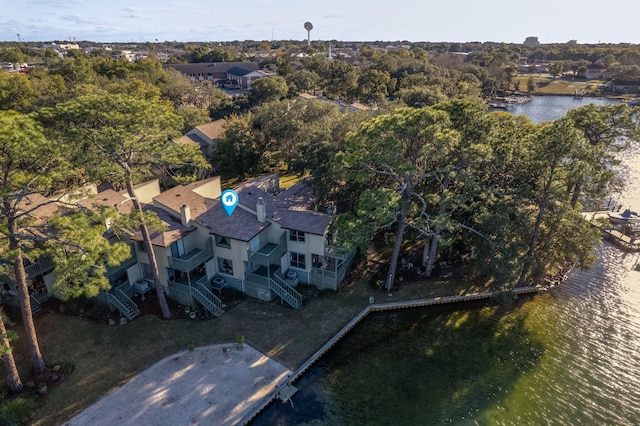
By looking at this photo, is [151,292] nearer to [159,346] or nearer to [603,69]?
[159,346]

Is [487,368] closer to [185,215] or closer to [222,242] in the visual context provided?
[222,242]

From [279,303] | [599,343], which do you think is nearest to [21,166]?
[279,303]

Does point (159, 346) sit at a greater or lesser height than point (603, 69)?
lesser

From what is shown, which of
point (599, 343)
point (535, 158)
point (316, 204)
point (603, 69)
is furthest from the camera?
point (603, 69)

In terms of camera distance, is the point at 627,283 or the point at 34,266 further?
the point at 627,283

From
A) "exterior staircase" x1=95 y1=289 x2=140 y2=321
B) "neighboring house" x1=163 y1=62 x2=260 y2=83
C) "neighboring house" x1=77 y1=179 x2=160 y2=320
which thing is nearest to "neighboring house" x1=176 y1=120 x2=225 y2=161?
"neighboring house" x1=77 y1=179 x2=160 y2=320

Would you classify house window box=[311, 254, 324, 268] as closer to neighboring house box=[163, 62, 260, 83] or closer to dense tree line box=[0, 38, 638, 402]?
dense tree line box=[0, 38, 638, 402]

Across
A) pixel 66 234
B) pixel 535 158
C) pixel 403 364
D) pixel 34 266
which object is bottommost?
pixel 403 364

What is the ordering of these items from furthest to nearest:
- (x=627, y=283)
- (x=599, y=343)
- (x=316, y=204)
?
(x=316, y=204)
(x=627, y=283)
(x=599, y=343)
